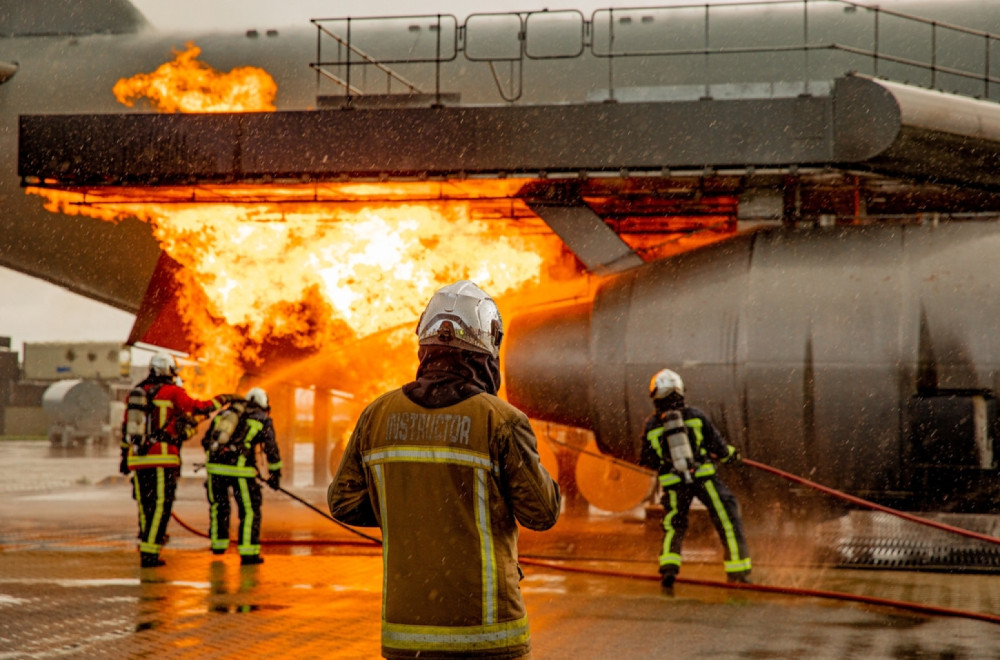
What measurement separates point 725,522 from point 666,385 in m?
1.18

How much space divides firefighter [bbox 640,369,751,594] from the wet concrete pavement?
0.29 m

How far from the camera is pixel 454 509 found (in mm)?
3197

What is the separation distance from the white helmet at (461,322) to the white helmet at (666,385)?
18.7 ft

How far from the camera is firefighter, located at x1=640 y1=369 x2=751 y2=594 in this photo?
864 centimetres

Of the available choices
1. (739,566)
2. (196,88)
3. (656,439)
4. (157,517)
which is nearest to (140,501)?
(157,517)

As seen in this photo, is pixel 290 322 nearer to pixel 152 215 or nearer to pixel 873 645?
pixel 152 215

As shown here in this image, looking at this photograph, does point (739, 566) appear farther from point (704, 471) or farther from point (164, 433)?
point (164, 433)

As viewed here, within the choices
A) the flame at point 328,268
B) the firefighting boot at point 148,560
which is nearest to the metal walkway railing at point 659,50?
the flame at point 328,268

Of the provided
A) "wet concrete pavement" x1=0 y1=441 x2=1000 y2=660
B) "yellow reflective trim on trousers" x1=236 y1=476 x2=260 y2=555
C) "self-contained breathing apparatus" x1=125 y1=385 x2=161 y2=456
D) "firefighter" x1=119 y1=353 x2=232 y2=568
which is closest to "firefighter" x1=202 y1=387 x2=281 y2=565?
"yellow reflective trim on trousers" x1=236 y1=476 x2=260 y2=555

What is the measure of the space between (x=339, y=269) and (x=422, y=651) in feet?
32.1

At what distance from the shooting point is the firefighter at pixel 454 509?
3.17 meters

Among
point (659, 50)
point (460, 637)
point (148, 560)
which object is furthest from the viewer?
point (659, 50)

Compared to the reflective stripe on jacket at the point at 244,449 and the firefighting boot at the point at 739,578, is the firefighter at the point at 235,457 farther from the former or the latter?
the firefighting boot at the point at 739,578

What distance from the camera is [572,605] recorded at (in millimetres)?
7777
